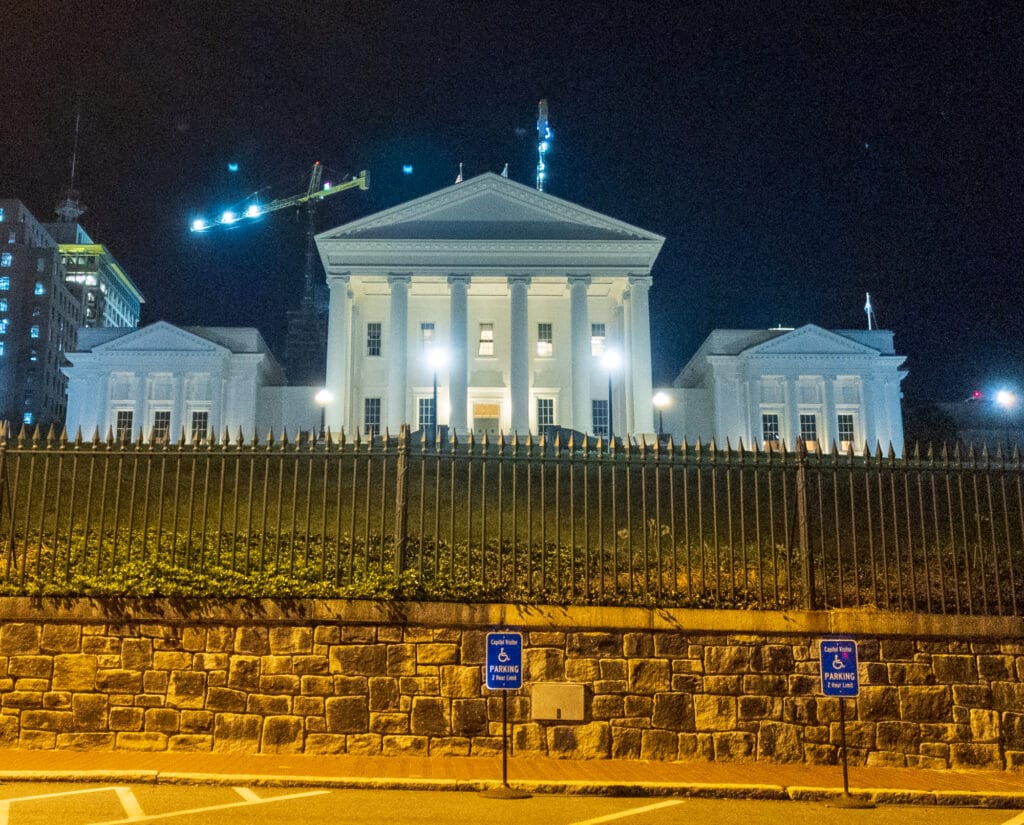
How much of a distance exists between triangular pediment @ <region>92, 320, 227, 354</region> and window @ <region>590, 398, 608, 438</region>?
19.2 metres

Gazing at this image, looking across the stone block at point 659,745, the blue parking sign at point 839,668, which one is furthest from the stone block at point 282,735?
the blue parking sign at point 839,668

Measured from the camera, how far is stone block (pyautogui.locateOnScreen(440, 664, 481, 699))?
32.0ft

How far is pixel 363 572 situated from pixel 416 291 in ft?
132

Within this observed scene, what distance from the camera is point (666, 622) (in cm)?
995

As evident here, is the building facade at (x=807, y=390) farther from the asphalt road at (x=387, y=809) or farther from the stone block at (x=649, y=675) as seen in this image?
the asphalt road at (x=387, y=809)

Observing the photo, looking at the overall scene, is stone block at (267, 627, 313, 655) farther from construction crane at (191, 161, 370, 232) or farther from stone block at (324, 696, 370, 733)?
construction crane at (191, 161, 370, 232)

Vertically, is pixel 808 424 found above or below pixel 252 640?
above

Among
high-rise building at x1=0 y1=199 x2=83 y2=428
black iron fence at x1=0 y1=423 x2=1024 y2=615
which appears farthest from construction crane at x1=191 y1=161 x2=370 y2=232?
black iron fence at x1=0 y1=423 x2=1024 y2=615

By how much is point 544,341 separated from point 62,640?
41794mm

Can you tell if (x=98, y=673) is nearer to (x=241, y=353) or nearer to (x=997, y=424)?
(x=241, y=353)

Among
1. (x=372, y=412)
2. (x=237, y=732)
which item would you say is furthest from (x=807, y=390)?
(x=237, y=732)

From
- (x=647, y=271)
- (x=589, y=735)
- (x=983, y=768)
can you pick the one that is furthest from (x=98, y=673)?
(x=647, y=271)

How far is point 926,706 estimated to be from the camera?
984cm

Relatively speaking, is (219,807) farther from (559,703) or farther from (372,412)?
(372,412)
